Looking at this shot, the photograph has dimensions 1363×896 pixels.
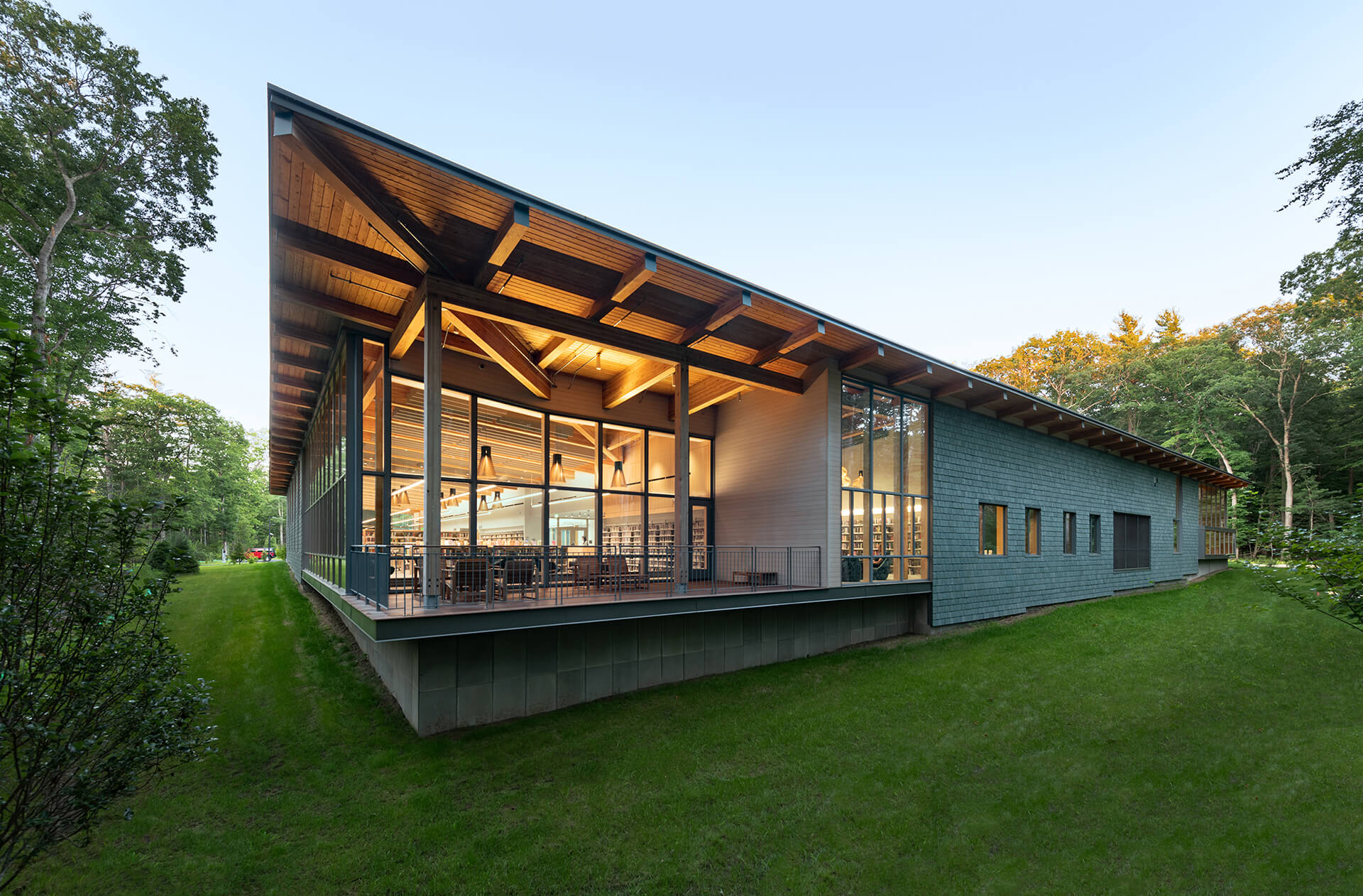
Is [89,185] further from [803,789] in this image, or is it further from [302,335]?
[803,789]

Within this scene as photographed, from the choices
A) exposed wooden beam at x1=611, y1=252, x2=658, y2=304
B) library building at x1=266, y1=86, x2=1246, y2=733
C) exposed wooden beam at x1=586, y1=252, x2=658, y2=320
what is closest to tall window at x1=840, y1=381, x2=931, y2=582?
library building at x1=266, y1=86, x2=1246, y2=733

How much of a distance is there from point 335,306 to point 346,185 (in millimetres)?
3162

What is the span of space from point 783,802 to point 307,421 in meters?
16.6

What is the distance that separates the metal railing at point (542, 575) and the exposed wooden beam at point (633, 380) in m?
3.15

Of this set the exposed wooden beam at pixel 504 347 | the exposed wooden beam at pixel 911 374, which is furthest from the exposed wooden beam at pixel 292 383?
the exposed wooden beam at pixel 911 374

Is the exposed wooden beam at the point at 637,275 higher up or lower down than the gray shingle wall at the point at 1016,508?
higher up

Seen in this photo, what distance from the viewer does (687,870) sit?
190 inches

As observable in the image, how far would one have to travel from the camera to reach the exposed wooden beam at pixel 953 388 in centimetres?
1205

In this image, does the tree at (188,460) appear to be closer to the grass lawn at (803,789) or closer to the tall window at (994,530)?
the grass lawn at (803,789)

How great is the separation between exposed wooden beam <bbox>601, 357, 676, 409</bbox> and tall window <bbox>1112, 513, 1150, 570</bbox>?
16.3 metres

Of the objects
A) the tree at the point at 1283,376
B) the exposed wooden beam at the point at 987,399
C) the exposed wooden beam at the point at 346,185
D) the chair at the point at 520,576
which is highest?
the tree at the point at 1283,376

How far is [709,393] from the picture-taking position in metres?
12.9

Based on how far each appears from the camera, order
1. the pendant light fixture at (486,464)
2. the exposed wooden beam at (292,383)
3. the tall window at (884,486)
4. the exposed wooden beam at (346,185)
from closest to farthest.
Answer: the exposed wooden beam at (346,185) < the pendant light fixture at (486,464) < the tall window at (884,486) < the exposed wooden beam at (292,383)

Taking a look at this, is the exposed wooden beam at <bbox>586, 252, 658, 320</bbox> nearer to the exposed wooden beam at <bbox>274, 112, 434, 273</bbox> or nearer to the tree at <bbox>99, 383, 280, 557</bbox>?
the exposed wooden beam at <bbox>274, 112, 434, 273</bbox>
